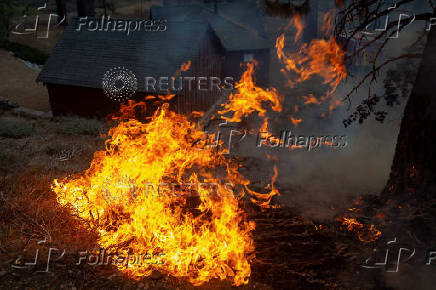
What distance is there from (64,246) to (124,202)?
1714 mm

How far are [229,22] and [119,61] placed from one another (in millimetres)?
11155

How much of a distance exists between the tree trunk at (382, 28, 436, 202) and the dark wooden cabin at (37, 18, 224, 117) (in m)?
9.76

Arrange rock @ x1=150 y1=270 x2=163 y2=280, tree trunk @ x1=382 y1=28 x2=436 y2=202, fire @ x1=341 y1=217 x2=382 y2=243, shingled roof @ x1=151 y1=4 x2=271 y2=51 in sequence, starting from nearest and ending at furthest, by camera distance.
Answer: rock @ x1=150 y1=270 x2=163 y2=280
tree trunk @ x1=382 y1=28 x2=436 y2=202
fire @ x1=341 y1=217 x2=382 y2=243
shingled roof @ x1=151 y1=4 x2=271 y2=51

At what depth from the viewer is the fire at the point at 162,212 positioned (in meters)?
7.06

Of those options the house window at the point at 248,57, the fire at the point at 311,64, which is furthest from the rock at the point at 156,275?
the house window at the point at 248,57

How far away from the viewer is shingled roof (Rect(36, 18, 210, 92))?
15.8m

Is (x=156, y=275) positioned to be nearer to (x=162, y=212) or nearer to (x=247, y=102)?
(x=162, y=212)

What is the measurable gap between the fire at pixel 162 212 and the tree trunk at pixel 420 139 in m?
3.75

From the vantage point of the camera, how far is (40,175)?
10.0m

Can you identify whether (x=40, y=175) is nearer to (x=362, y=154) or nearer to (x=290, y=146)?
(x=290, y=146)

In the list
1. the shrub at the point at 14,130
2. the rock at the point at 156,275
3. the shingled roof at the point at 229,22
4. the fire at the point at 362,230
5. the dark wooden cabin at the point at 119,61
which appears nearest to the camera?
the rock at the point at 156,275

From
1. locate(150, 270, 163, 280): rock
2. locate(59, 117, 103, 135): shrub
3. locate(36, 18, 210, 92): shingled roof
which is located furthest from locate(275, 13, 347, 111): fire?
locate(150, 270, 163, 280): rock

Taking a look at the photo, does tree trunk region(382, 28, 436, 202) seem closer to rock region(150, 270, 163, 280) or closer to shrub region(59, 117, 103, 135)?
rock region(150, 270, 163, 280)

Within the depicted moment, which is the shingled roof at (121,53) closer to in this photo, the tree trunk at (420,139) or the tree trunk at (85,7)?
the tree trunk at (420,139)
